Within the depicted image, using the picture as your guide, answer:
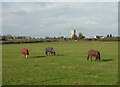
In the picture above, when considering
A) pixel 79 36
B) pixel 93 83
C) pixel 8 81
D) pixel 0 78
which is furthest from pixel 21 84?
pixel 79 36

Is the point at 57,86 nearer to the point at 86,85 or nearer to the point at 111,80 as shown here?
the point at 86,85

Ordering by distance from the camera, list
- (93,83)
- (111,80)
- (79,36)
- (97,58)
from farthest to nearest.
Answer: (79,36)
(97,58)
(111,80)
(93,83)

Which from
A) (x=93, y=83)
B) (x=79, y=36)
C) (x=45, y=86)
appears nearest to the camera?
(x=45, y=86)

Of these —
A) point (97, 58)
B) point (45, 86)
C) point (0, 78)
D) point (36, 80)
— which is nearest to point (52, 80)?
point (36, 80)

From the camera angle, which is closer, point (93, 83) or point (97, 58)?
point (93, 83)

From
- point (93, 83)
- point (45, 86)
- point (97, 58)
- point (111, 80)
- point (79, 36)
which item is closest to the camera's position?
point (45, 86)

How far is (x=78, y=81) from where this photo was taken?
16.6 m

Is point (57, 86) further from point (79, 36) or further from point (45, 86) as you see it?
point (79, 36)

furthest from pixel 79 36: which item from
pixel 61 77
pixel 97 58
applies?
pixel 61 77

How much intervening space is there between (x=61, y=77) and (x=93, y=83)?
2.80 meters

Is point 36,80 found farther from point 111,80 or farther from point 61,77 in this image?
point 111,80

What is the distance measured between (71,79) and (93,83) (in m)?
1.81

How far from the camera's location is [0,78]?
58.2ft

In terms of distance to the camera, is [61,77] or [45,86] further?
[61,77]
